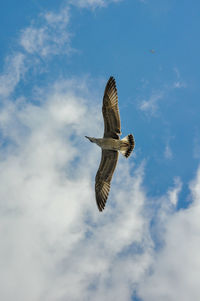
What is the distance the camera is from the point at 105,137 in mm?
23766

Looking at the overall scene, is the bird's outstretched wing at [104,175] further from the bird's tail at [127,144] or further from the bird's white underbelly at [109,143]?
the bird's tail at [127,144]

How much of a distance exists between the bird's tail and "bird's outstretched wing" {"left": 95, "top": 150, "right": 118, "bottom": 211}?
0.93m

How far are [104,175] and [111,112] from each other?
15.1 feet

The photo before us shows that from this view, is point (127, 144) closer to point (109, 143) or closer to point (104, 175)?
point (109, 143)

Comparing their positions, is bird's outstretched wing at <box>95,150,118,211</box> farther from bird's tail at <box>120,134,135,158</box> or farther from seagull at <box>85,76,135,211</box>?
bird's tail at <box>120,134,135,158</box>

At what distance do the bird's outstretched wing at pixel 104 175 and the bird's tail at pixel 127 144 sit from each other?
3.06 ft

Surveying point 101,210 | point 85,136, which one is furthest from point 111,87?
point 101,210

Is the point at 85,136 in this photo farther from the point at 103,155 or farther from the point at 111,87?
the point at 111,87

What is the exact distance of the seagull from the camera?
23.2 meters

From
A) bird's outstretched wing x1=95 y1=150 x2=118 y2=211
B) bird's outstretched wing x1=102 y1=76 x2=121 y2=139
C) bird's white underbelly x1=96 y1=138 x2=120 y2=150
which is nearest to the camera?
bird's outstretched wing x1=102 y1=76 x2=121 y2=139

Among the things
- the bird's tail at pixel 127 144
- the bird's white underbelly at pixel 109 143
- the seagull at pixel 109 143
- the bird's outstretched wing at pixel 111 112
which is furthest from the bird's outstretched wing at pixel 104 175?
the bird's outstretched wing at pixel 111 112

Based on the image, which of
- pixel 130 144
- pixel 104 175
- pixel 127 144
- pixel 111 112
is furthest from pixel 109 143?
pixel 104 175

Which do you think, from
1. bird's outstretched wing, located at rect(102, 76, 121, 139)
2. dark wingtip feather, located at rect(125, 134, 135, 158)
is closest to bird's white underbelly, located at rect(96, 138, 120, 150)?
bird's outstretched wing, located at rect(102, 76, 121, 139)

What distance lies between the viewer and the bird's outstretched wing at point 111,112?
2311 cm
